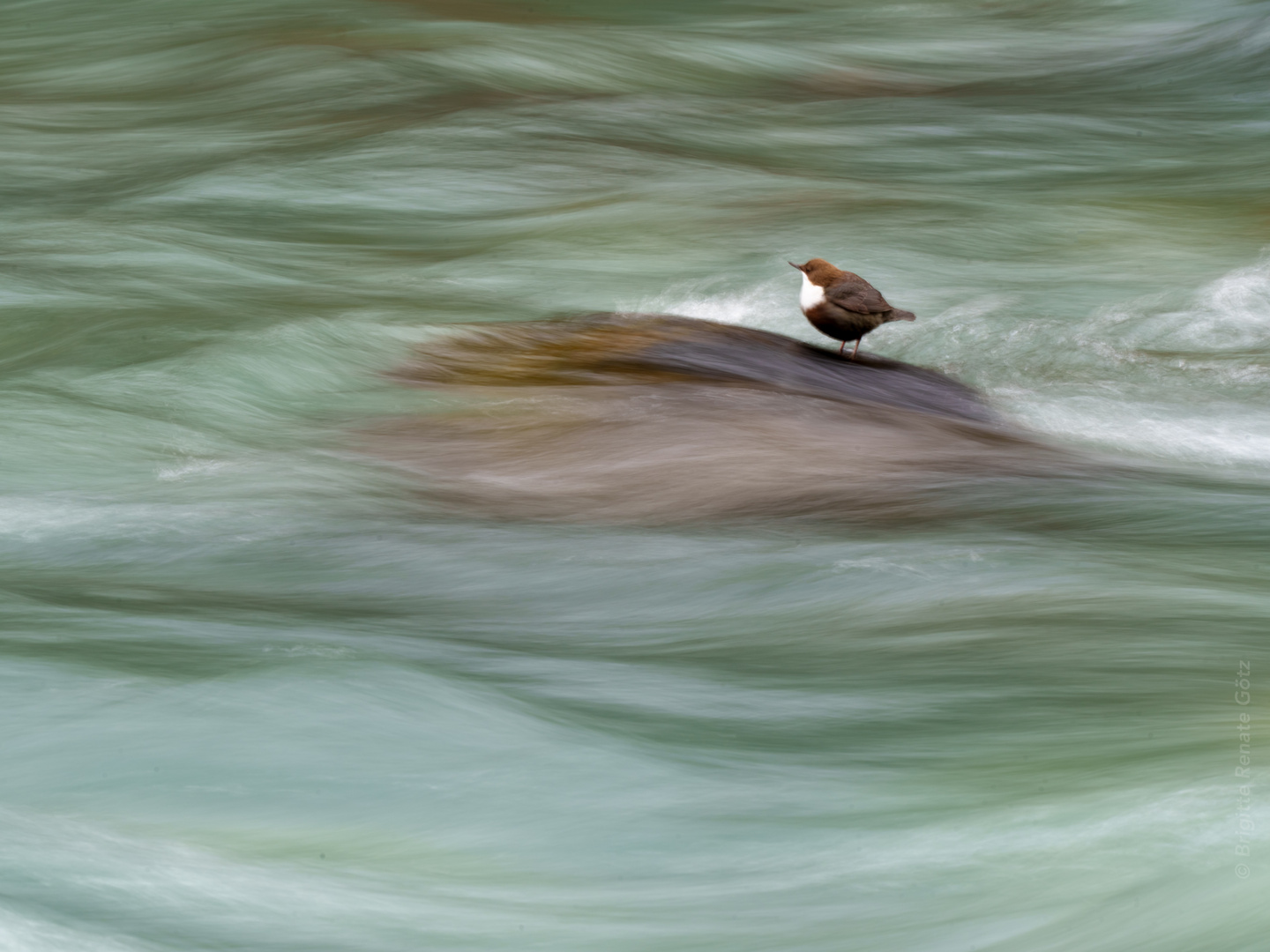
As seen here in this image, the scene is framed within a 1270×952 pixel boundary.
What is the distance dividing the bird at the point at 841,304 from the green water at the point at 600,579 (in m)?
0.54

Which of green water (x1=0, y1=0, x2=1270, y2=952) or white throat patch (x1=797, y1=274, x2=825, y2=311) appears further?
white throat patch (x1=797, y1=274, x2=825, y2=311)

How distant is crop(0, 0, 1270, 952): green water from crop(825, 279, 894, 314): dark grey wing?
0.59 metres

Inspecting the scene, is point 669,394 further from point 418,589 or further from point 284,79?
point 284,79

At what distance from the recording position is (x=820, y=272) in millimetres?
5383

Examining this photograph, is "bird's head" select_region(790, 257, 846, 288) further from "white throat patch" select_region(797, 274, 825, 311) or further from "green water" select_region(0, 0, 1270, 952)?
"green water" select_region(0, 0, 1270, 952)

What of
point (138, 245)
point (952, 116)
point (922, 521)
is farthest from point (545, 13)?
point (922, 521)

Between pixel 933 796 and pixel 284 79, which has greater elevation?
pixel 284 79

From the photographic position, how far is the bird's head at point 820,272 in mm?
5340

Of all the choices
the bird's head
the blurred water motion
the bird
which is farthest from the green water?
the bird's head

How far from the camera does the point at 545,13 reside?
10367 millimetres

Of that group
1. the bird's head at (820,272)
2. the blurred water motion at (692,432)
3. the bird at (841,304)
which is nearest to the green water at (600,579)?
the blurred water motion at (692,432)

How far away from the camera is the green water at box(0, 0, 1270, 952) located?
8.14 ft

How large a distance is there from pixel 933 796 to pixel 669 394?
2.38 metres

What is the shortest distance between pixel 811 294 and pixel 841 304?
0.11 metres
